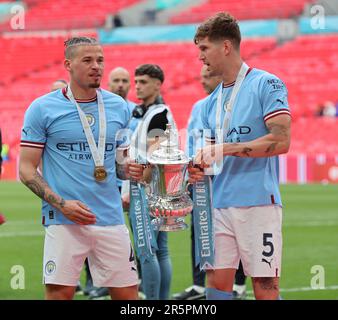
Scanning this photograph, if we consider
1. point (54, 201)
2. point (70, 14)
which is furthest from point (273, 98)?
point (70, 14)

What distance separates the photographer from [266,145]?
13.6 feet

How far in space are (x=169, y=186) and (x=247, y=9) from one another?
27.7m

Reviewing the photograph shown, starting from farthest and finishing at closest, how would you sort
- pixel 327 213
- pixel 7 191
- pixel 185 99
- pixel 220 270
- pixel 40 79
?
1. pixel 40 79
2. pixel 185 99
3. pixel 7 191
4. pixel 327 213
5. pixel 220 270

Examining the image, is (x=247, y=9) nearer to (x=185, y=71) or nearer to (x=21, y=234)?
(x=185, y=71)

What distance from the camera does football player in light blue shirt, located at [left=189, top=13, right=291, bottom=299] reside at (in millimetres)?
4297

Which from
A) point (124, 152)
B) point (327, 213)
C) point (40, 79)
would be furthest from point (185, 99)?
point (124, 152)

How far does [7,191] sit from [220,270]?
14.3 meters

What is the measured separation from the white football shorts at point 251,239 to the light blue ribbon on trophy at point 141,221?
394 millimetres

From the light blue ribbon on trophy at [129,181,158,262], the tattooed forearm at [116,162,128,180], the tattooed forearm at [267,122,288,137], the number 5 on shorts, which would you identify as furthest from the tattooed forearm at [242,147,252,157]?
the tattooed forearm at [116,162,128,180]

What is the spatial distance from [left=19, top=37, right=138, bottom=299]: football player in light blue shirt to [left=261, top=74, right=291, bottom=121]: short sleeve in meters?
0.88

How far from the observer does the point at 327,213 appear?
13266 mm

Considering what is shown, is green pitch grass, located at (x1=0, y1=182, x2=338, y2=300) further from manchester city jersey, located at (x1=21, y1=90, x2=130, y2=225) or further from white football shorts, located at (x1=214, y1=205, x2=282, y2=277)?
manchester city jersey, located at (x1=21, y1=90, x2=130, y2=225)

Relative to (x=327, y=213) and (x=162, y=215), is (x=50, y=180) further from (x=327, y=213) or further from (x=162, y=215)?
(x=327, y=213)

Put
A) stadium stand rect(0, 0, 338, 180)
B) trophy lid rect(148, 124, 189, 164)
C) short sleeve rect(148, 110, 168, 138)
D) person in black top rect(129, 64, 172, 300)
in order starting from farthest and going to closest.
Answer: stadium stand rect(0, 0, 338, 180) < person in black top rect(129, 64, 172, 300) < short sleeve rect(148, 110, 168, 138) < trophy lid rect(148, 124, 189, 164)
